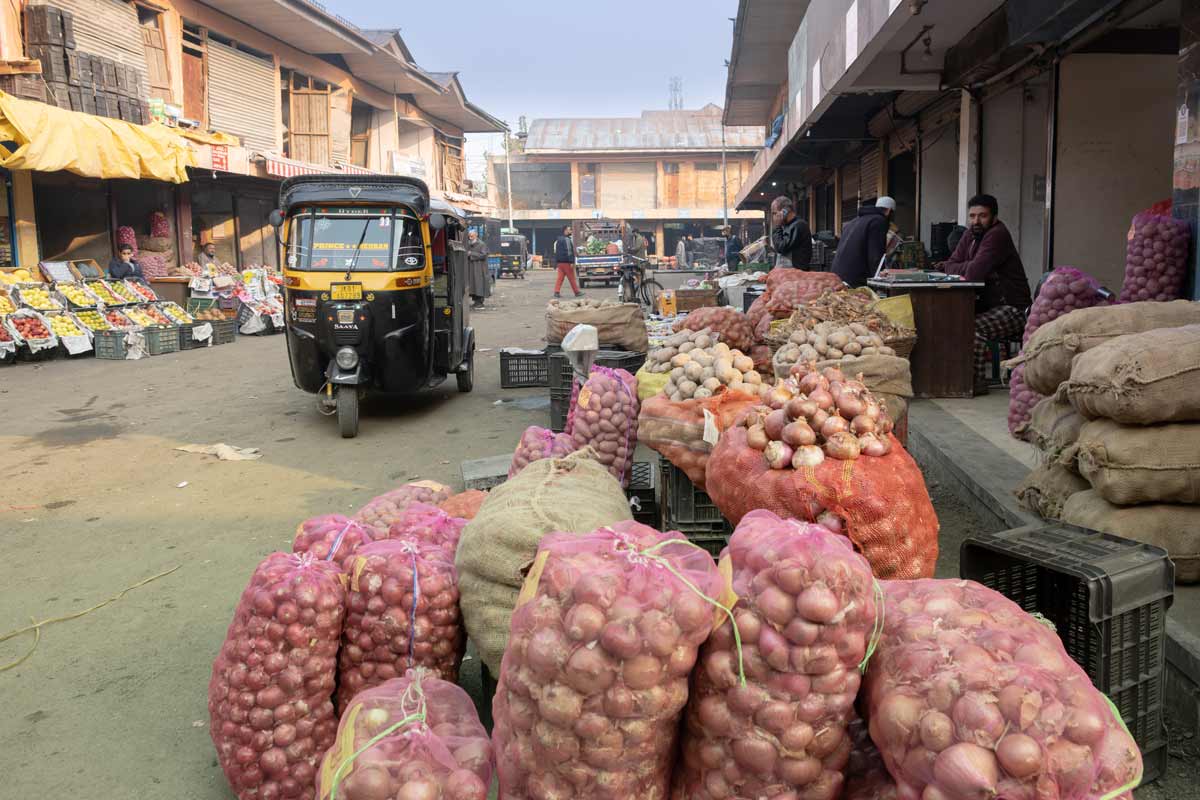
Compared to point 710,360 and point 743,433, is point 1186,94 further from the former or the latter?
point 743,433

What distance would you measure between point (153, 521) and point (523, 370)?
5402 millimetres

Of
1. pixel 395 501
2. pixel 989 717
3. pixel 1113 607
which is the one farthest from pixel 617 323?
pixel 989 717

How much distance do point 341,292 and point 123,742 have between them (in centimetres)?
547

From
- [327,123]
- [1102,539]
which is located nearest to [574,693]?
[1102,539]

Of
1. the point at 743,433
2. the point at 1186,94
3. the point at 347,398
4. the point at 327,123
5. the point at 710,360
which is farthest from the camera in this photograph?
the point at 327,123

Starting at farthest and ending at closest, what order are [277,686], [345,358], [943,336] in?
[345,358], [943,336], [277,686]

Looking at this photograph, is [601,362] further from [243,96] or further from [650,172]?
[650,172]

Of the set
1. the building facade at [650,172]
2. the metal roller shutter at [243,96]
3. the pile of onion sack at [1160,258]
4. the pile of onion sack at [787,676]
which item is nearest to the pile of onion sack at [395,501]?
the pile of onion sack at [787,676]

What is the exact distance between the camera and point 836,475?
9.05 feet

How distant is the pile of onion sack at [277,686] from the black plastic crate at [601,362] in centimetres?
463

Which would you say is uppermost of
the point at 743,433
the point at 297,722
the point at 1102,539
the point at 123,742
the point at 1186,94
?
the point at 1186,94

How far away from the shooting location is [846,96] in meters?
12.7

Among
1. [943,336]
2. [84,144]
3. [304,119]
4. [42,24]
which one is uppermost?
[304,119]

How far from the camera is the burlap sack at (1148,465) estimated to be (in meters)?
3.25
